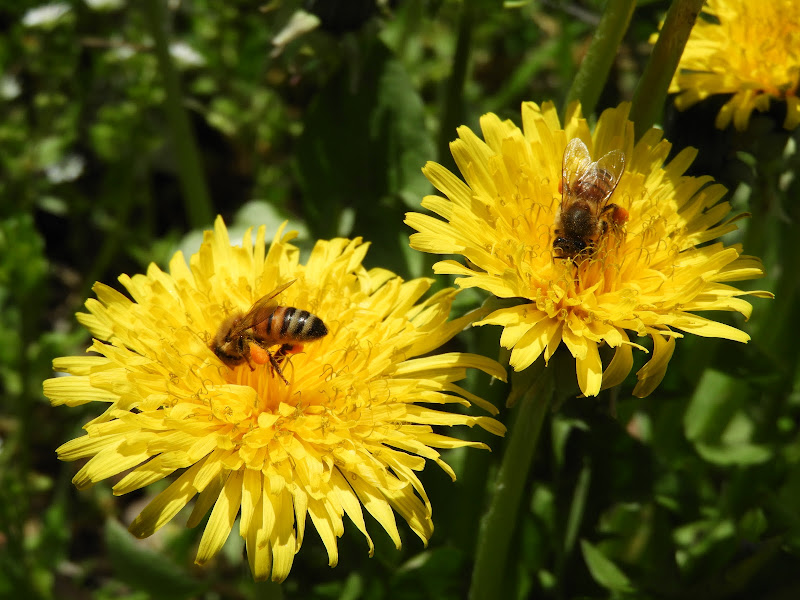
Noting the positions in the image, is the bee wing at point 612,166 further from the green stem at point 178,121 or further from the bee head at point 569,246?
the green stem at point 178,121

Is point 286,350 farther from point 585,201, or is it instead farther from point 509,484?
point 585,201

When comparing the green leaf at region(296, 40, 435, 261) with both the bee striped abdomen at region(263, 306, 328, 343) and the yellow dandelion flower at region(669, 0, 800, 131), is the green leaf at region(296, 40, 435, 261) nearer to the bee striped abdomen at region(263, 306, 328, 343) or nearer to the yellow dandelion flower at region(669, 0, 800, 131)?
the yellow dandelion flower at region(669, 0, 800, 131)

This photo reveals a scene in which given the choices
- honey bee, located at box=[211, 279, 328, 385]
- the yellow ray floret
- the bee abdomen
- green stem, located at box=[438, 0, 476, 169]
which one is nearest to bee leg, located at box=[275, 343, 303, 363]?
honey bee, located at box=[211, 279, 328, 385]

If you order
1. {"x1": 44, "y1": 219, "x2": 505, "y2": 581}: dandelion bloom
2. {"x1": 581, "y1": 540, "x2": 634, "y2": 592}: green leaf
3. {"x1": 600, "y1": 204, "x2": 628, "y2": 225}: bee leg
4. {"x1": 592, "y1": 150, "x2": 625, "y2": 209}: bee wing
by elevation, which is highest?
{"x1": 592, "y1": 150, "x2": 625, "y2": 209}: bee wing

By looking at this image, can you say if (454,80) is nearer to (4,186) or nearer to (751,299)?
(751,299)

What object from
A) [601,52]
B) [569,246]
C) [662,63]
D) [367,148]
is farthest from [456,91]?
[569,246]

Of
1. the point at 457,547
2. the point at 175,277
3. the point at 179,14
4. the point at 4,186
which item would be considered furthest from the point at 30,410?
the point at 179,14

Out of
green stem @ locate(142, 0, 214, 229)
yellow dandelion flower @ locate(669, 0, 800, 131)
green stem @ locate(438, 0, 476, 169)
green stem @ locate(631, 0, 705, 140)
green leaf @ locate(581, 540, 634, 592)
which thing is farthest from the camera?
green stem @ locate(142, 0, 214, 229)
